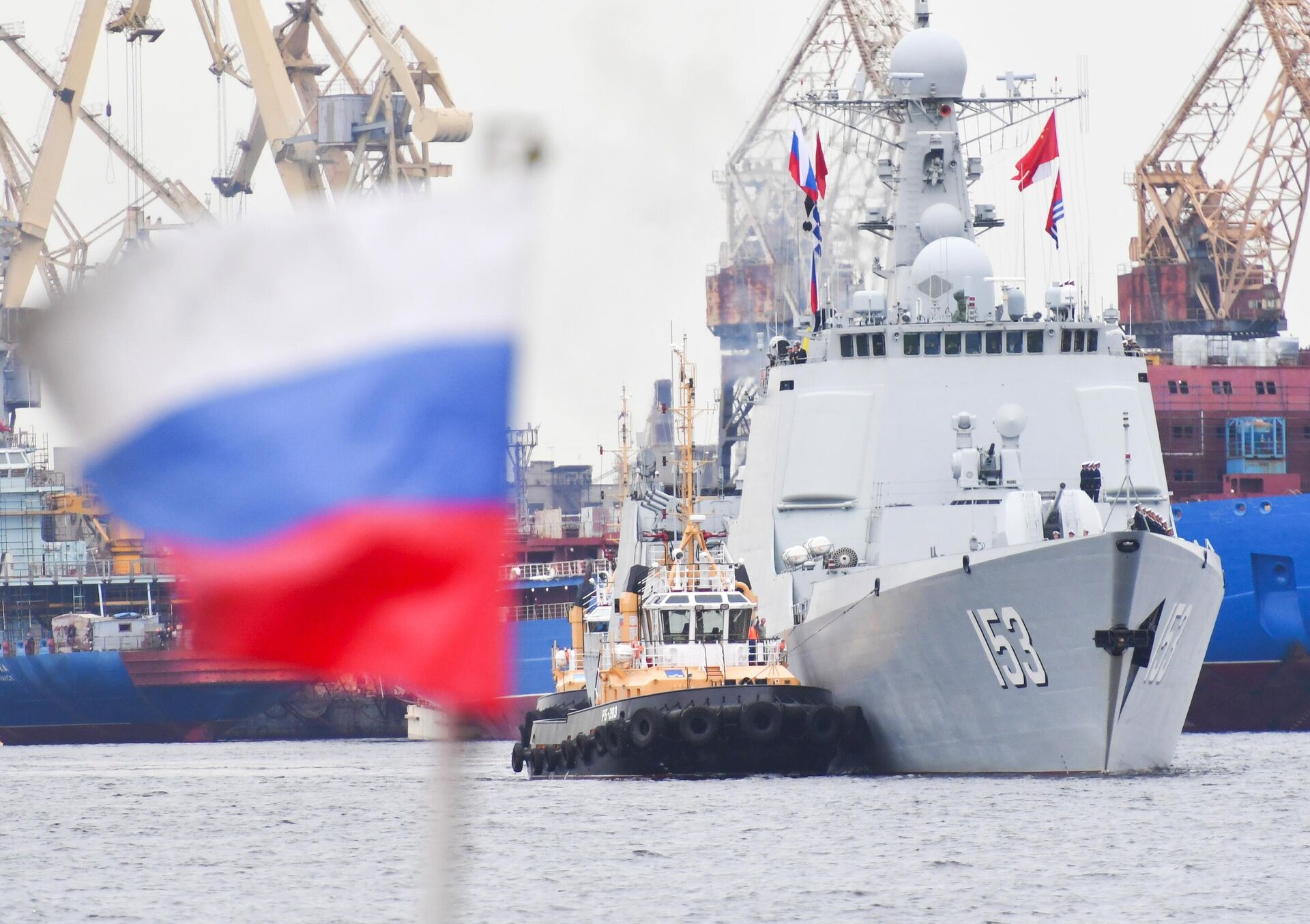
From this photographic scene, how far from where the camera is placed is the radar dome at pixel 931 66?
1843 inches

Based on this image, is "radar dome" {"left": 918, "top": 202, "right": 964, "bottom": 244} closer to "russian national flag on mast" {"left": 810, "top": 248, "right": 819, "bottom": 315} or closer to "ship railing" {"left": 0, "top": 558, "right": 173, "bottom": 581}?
"russian national flag on mast" {"left": 810, "top": 248, "right": 819, "bottom": 315}

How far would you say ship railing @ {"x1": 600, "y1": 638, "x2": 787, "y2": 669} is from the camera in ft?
126

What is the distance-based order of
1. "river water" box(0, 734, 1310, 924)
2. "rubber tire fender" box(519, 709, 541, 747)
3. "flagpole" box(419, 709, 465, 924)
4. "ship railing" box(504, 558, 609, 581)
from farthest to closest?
"ship railing" box(504, 558, 609, 581) < "rubber tire fender" box(519, 709, 541, 747) < "river water" box(0, 734, 1310, 924) < "flagpole" box(419, 709, 465, 924)

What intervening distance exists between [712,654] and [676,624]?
84cm

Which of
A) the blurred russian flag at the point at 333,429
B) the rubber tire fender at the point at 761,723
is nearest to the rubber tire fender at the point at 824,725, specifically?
the rubber tire fender at the point at 761,723

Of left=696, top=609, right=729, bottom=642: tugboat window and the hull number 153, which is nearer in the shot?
the hull number 153

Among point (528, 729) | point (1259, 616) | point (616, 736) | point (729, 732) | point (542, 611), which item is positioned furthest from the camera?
point (542, 611)

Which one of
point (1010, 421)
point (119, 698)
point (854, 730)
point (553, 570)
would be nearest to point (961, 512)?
point (1010, 421)

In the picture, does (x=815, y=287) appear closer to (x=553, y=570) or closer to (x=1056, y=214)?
(x=1056, y=214)

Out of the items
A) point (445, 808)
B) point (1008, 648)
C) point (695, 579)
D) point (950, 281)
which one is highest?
point (950, 281)

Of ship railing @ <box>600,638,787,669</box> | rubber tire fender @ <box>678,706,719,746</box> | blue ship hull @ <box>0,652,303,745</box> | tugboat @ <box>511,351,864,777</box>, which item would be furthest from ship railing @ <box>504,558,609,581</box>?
rubber tire fender @ <box>678,706,719,746</box>

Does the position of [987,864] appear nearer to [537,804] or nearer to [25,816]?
[537,804]

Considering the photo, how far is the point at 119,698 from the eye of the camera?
267 feet

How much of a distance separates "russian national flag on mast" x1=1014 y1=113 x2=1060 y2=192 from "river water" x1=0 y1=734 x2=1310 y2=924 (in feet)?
36.9
